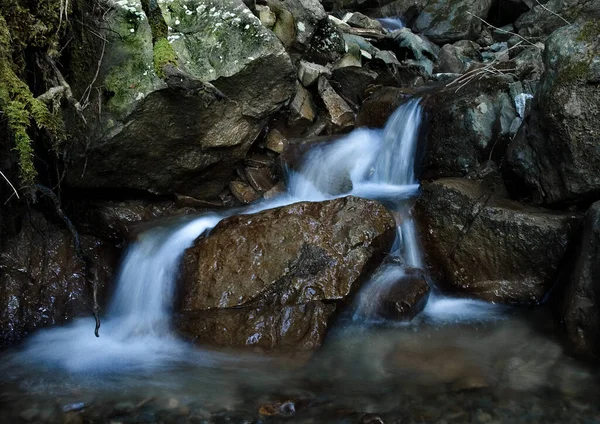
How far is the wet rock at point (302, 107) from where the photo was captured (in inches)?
276

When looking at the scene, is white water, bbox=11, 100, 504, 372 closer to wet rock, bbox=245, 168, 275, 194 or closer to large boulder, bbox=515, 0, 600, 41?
wet rock, bbox=245, 168, 275, 194

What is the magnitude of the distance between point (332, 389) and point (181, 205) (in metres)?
3.42

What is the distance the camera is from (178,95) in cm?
518

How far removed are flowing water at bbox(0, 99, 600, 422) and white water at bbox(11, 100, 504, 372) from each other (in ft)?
0.06

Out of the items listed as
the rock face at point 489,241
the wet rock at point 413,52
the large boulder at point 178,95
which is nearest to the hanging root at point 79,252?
the large boulder at point 178,95

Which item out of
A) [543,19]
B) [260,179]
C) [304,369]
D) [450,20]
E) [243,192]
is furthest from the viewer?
[450,20]

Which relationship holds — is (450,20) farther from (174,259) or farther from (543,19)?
(174,259)

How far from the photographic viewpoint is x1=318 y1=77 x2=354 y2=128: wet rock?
24.0ft

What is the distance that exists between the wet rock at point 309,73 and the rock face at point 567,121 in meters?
3.48

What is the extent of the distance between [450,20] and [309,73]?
7.84m

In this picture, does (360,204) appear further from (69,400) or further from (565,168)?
(69,400)

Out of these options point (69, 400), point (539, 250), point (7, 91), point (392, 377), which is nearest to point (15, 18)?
point (7, 91)

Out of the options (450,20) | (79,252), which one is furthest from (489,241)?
Answer: (450,20)

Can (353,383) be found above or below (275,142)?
below
